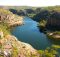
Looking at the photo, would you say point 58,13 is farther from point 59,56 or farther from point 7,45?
point 7,45

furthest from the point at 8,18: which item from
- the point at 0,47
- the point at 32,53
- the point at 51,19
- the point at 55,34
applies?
the point at 0,47

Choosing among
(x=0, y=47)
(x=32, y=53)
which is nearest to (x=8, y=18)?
(x=32, y=53)

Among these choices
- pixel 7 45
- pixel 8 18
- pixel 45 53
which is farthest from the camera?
pixel 8 18

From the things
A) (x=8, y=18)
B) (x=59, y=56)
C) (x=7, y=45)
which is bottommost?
(x=8, y=18)

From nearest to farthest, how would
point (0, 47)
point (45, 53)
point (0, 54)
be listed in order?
point (0, 54) < point (0, 47) < point (45, 53)

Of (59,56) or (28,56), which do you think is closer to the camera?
(28,56)

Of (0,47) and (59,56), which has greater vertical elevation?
(0,47)

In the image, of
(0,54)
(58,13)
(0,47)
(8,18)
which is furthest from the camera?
(8,18)

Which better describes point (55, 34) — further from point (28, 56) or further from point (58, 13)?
point (28, 56)

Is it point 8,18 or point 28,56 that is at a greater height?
point 28,56
